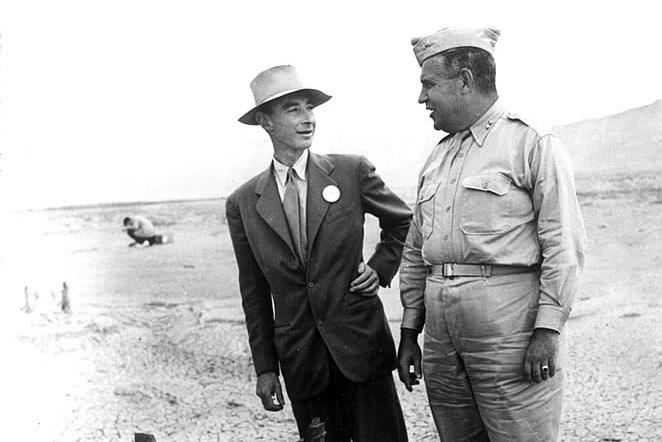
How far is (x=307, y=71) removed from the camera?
20.4 ft

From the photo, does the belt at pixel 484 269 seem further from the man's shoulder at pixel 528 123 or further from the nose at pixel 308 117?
the nose at pixel 308 117

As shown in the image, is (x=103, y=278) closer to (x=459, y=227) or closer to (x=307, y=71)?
(x=307, y=71)

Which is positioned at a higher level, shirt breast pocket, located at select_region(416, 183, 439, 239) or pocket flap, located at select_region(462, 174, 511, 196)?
pocket flap, located at select_region(462, 174, 511, 196)

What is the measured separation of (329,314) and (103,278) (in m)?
5.66

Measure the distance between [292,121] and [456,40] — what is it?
26.8 inches

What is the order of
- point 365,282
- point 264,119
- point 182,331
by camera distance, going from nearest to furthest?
point 365,282 < point 264,119 < point 182,331

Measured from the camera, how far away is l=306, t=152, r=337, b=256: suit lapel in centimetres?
239

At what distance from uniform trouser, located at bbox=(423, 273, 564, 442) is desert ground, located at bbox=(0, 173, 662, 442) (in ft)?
7.74

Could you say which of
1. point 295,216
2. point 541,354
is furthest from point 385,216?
point 541,354

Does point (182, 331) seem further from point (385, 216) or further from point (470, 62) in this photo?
point (470, 62)

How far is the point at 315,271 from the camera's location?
2373 millimetres

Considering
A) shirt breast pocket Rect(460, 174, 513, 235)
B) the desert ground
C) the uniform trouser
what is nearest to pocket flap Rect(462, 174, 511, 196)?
shirt breast pocket Rect(460, 174, 513, 235)

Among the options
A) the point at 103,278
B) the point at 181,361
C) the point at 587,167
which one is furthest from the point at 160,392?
the point at 587,167

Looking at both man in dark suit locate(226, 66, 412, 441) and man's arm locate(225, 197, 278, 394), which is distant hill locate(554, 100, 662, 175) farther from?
man's arm locate(225, 197, 278, 394)
